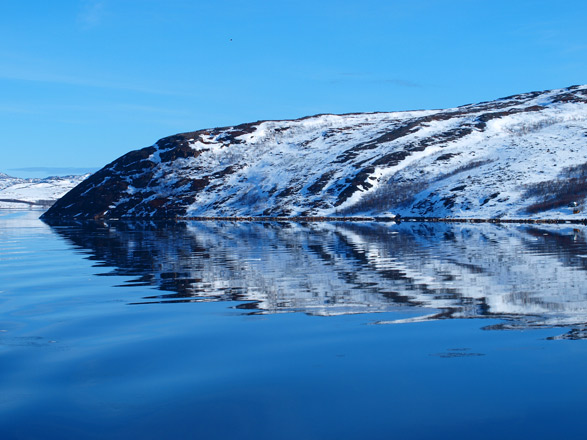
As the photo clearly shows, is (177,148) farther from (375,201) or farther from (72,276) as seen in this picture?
(72,276)

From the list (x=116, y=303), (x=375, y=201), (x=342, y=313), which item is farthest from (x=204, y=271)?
(x=375, y=201)

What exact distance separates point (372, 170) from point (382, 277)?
113 meters

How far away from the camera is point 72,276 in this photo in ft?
97.9

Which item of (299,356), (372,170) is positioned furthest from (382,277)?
(372,170)

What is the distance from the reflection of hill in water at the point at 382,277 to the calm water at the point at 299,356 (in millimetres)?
177

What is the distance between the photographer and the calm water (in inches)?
397

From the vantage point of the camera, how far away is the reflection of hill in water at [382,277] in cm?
1969

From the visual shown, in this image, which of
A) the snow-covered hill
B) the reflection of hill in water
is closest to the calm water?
the reflection of hill in water

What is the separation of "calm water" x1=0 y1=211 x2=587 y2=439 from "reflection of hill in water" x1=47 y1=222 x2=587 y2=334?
0.18 metres

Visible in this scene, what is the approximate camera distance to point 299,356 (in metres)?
14.0

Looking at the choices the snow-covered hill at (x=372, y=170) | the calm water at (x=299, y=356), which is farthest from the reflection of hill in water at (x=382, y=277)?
the snow-covered hill at (x=372, y=170)

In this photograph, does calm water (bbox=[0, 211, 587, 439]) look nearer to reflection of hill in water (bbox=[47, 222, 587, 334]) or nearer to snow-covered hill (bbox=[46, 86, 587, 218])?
reflection of hill in water (bbox=[47, 222, 587, 334])

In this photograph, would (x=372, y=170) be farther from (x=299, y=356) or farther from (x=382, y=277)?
(x=299, y=356)

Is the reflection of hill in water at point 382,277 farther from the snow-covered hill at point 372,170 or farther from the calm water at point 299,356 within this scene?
the snow-covered hill at point 372,170
